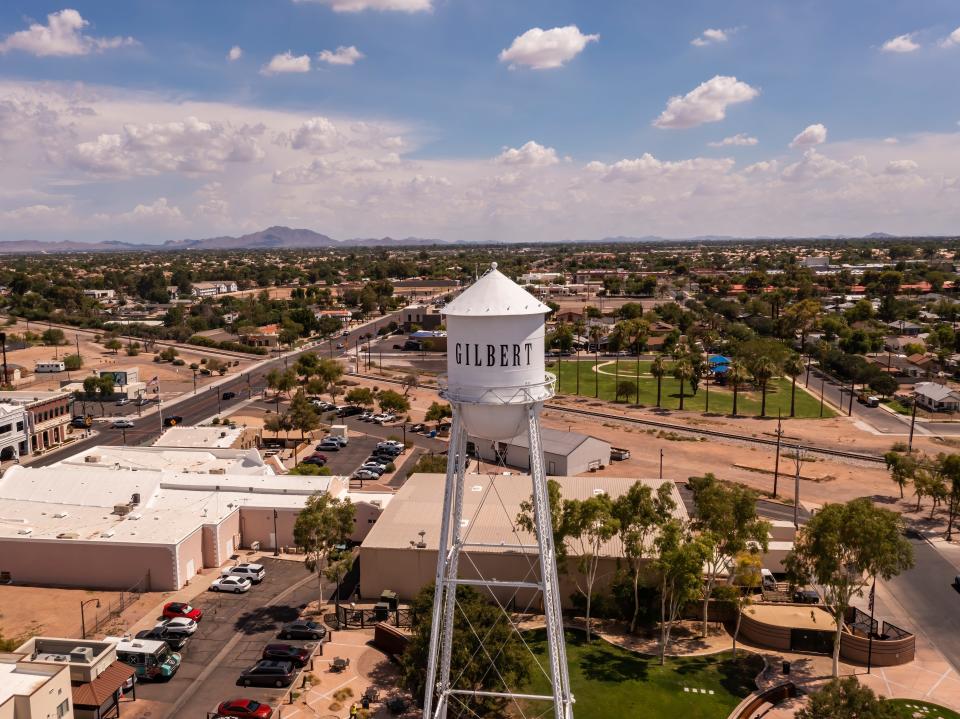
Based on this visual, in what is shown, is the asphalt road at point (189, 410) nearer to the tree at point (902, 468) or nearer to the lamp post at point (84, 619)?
the lamp post at point (84, 619)

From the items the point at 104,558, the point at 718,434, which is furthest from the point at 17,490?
the point at 718,434

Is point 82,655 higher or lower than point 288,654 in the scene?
higher

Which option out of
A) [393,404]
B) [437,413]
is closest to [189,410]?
[393,404]

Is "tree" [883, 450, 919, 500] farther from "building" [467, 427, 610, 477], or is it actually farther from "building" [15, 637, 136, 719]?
"building" [15, 637, 136, 719]

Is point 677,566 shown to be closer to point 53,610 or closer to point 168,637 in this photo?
point 168,637

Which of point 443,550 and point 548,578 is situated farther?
point 443,550

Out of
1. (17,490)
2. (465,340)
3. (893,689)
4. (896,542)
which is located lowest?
(893,689)

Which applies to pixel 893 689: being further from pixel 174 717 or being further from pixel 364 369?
pixel 364 369
